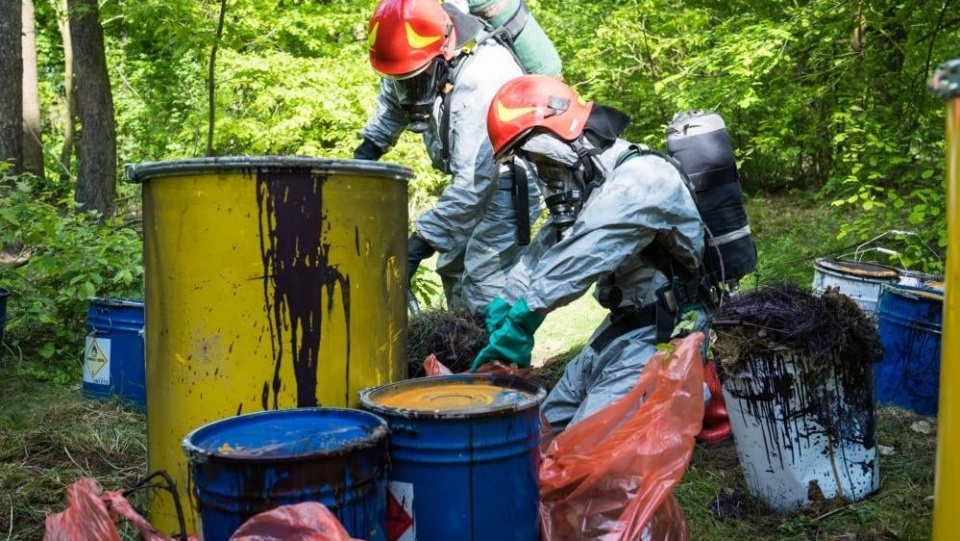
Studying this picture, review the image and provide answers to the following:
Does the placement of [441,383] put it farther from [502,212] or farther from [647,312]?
[502,212]

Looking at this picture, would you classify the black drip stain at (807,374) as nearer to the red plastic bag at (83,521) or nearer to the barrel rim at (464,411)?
the barrel rim at (464,411)

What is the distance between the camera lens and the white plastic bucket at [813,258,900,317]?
14.0 ft

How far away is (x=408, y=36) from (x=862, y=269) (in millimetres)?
2698

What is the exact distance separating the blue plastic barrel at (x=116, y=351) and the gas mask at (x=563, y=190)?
2.09 m

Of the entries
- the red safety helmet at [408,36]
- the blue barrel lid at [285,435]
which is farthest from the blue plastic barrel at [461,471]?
the red safety helmet at [408,36]

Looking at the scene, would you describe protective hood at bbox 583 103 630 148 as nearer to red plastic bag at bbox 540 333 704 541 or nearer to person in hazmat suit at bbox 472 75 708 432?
person in hazmat suit at bbox 472 75 708 432

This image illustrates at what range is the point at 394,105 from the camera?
17.1 feet

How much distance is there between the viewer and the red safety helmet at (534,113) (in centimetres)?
332

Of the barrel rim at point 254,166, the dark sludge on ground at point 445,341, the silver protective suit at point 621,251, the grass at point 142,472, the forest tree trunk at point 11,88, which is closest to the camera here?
the barrel rim at point 254,166

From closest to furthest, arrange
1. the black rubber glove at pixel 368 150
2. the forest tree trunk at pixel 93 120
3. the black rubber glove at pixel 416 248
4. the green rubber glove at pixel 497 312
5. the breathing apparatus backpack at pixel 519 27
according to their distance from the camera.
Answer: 1. the green rubber glove at pixel 497 312
2. the black rubber glove at pixel 416 248
3. the breathing apparatus backpack at pixel 519 27
4. the black rubber glove at pixel 368 150
5. the forest tree trunk at pixel 93 120

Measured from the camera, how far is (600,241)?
3.04 metres

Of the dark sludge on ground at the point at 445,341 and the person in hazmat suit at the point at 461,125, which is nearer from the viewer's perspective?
the dark sludge on ground at the point at 445,341

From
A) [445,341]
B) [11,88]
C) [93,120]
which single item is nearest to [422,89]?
[445,341]

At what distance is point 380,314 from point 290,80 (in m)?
8.25
